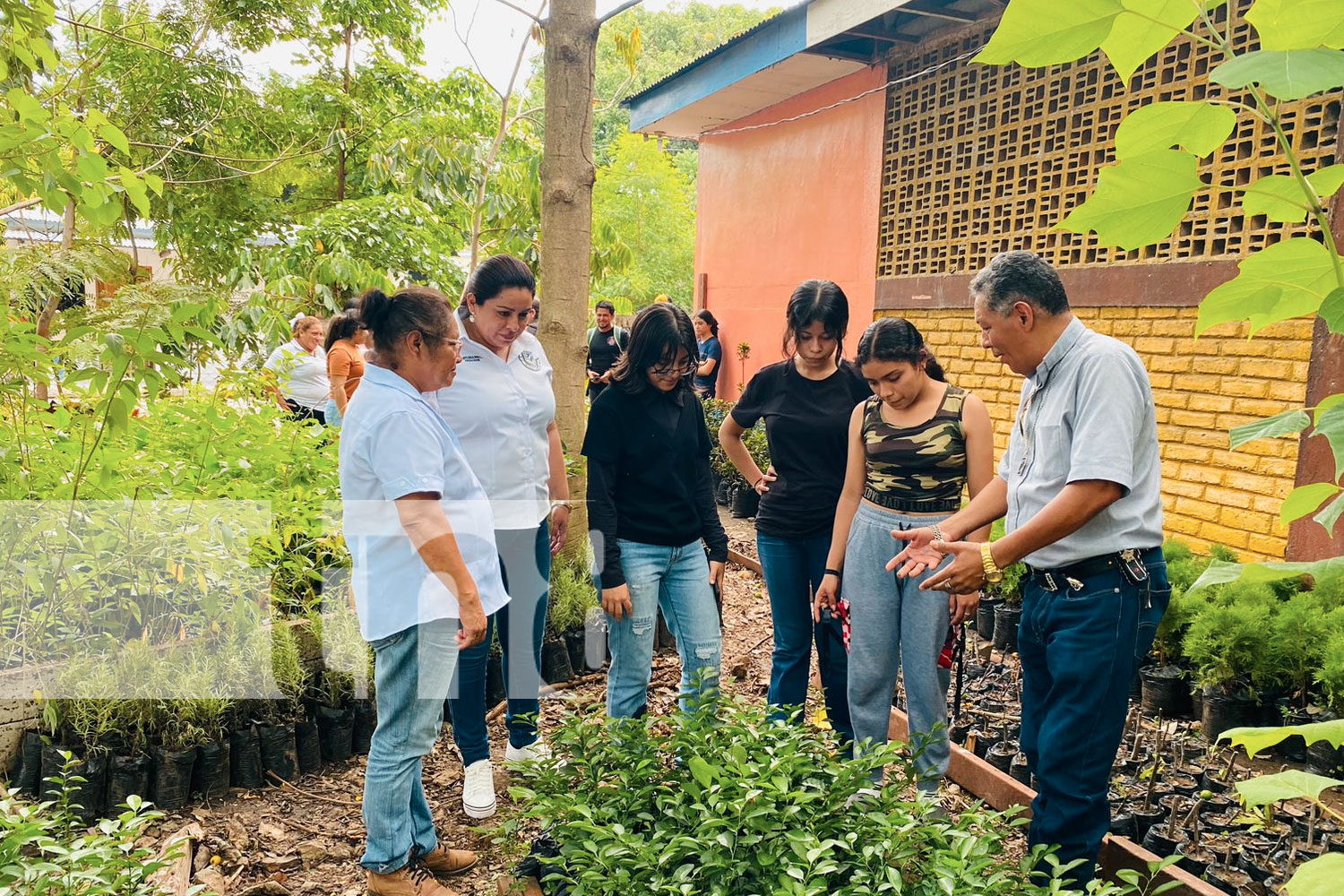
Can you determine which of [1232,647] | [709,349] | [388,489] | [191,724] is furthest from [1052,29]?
[709,349]

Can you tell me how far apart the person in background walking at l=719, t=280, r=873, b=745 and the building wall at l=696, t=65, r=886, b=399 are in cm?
539

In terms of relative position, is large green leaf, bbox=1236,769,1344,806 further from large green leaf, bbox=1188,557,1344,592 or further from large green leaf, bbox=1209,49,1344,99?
large green leaf, bbox=1209,49,1344,99

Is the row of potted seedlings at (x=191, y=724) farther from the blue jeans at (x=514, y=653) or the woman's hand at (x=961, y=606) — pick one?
the woman's hand at (x=961, y=606)

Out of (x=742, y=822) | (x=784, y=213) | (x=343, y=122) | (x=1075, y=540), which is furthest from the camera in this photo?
(x=343, y=122)

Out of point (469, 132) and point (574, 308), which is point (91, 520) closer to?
point (574, 308)

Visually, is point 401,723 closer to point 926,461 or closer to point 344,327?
point 926,461

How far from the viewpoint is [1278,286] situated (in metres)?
0.74

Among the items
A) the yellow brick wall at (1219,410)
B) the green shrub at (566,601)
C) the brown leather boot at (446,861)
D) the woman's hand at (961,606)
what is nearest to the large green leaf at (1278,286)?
the woman's hand at (961,606)

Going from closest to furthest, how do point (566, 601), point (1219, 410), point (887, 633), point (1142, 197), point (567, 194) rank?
point (1142, 197), point (887, 633), point (566, 601), point (567, 194), point (1219, 410)

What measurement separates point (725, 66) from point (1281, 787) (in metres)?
10.2

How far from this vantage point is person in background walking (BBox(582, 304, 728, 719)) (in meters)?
3.30

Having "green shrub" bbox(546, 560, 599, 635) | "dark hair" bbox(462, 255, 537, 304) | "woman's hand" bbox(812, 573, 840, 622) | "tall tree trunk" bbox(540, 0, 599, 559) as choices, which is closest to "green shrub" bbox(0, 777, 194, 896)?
"dark hair" bbox(462, 255, 537, 304)

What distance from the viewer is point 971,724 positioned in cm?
407

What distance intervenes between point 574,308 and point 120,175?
325 cm
